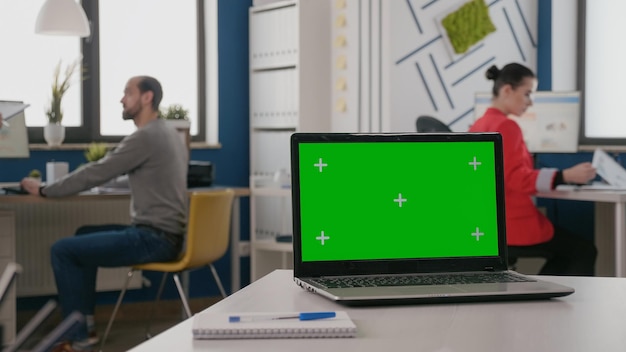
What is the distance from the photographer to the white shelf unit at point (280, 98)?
220 inches

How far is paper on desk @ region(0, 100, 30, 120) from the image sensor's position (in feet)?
15.0

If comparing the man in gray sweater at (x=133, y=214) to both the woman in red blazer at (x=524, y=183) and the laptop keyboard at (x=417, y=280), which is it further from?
→ the laptop keyboard at (x=417, y=280)

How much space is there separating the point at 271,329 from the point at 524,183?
299 cm

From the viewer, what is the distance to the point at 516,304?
5.15 ft

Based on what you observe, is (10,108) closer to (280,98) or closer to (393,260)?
(280,98)

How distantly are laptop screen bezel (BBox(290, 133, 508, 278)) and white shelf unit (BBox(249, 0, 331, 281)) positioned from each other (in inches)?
143

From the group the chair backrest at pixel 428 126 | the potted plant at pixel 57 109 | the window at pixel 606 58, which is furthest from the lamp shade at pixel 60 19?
the window at pixel 606 58

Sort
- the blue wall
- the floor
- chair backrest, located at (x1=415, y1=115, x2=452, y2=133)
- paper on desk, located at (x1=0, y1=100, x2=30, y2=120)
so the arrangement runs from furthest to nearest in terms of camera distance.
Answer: the blue wall < the floor < chair backrest, located at (x1=415, y1=115, x2=452, y2=133) < paper on desk, located at (x1=0, y1=100, x2=30, y2=120)

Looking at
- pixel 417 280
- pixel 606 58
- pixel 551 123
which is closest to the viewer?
pixel 417 280

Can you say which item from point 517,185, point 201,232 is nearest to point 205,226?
point 201,232

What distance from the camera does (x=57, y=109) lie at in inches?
214

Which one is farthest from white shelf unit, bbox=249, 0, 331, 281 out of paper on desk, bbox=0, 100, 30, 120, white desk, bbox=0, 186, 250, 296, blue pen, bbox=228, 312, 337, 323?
blue pen, bbox=228, 312, 337, 323

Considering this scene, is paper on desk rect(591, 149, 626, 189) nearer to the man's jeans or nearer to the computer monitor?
the computer monitor

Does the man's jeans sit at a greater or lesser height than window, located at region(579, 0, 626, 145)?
lesser
